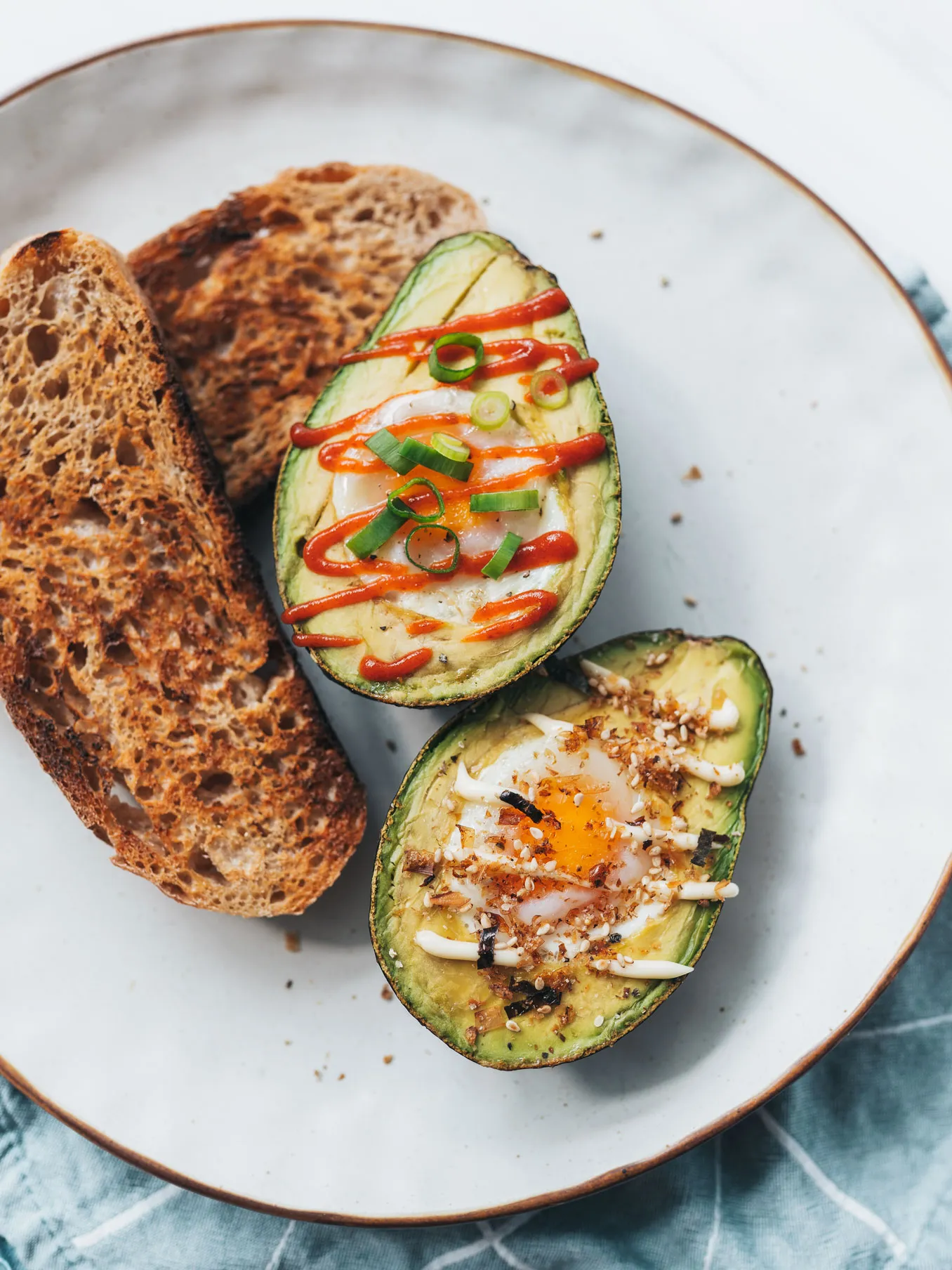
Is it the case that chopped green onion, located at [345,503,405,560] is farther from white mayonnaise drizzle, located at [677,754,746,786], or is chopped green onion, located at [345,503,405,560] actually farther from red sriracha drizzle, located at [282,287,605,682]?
white mayonnaise drizzle, located at [677,754,746,786]

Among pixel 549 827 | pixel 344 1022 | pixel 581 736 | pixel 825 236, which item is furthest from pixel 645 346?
pixel 344 1022

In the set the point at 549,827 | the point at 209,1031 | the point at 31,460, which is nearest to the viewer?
the point at 549,827

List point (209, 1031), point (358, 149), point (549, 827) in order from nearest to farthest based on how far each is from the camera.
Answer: point (549, 827) < point (209, 1031) < point (358, 149)

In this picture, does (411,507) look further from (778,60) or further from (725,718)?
(778,60)

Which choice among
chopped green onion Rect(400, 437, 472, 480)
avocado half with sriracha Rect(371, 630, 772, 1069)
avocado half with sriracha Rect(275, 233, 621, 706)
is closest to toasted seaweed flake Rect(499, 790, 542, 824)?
avocado half with sriracha Rect(371, 630, 772, 1069)

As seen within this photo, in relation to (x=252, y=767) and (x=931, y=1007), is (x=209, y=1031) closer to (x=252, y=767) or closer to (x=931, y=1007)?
(x=252, y=767)

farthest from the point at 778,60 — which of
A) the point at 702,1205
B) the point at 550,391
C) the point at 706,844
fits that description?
the point at 702,1205

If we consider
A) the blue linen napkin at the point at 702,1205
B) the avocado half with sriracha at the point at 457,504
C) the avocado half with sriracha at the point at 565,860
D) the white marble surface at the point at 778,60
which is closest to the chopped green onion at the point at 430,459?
the avocado half with sriracha at the point at 457,504
